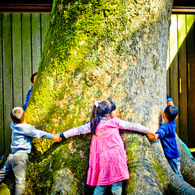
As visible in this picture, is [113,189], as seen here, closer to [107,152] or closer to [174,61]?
[107,152]

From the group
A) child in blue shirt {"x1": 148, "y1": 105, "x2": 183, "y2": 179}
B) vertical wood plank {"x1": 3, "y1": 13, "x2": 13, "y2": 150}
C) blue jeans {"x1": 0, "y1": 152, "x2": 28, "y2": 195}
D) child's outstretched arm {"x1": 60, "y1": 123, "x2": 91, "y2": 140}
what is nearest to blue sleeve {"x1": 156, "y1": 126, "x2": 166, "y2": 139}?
child in blue shirt {"x1": 148, "y1": 105, "x2": 183, "y2": 179}

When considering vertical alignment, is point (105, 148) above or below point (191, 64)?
below

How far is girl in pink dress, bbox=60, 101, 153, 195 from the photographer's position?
2.10 m

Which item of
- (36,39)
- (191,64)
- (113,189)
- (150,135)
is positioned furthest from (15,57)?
(191,64)

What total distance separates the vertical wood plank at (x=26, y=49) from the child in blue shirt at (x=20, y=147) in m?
2.44

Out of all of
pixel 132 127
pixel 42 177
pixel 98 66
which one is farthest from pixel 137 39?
pixel 42 177

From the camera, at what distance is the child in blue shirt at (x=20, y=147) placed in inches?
87.7

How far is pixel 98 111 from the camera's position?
2182 millimetres

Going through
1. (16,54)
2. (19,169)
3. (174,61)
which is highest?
(16,54)

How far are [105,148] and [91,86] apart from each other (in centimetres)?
63

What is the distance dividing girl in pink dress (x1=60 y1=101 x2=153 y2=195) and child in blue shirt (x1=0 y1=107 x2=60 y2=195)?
320mm

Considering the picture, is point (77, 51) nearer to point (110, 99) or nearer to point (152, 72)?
point (110, 99)

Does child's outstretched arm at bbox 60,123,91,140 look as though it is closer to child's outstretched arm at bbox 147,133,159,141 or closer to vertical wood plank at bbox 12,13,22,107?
child's outstretched arm at bbox 147,133,159,141

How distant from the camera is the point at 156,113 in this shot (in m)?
2.53
